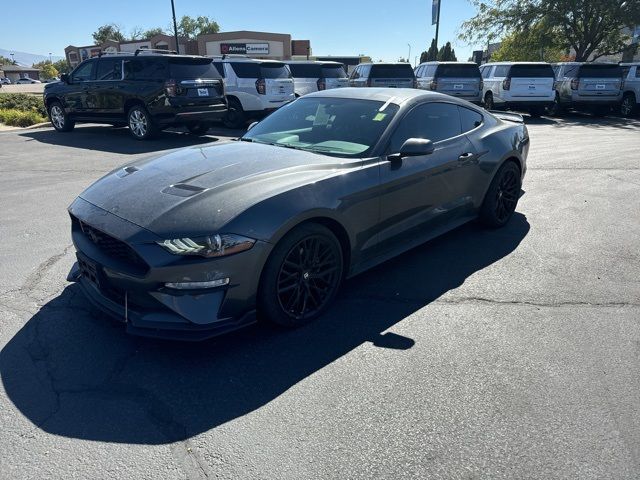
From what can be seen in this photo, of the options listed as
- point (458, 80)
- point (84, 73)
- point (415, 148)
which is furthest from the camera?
point (458, 80)

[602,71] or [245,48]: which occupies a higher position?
[245,48]

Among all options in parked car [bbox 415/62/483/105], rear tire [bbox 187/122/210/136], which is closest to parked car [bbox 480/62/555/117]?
parked car [bbox 415/62/483/105]

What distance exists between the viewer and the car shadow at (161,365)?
252 cm

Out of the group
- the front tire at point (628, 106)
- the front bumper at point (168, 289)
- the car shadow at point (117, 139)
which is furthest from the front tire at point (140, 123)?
the front tire at point (628, 106)

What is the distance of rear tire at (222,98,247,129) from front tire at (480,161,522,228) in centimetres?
930

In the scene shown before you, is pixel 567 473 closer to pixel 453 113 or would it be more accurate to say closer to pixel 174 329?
pixel 174 329

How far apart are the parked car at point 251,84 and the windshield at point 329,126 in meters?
8.55

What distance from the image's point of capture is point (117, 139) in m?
11.9

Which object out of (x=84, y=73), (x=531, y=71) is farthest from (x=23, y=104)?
(x=531, y=71)

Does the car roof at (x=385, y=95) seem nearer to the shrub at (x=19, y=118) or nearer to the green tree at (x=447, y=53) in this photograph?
the shrub at (x=19, y=118)

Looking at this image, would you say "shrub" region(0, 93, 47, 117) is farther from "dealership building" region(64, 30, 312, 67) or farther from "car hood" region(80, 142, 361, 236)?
"dealership building" region(64, 30, 312, 67)

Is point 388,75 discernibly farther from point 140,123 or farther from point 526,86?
point 140,123

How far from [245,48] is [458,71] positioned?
1516 inches

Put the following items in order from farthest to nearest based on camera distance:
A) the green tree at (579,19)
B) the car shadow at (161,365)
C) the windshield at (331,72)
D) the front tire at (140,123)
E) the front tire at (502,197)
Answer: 1. the green tree at (579,19)
2. the windshield at (331,72)
3. the front tire at (140,123)
4. the front tire at (502,197)
5. the car shadow at (161,365)
